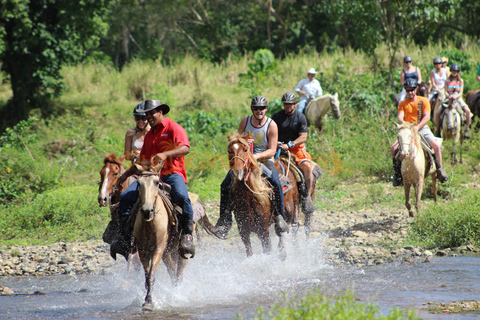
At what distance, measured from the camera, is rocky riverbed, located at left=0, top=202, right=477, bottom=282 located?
9.62 meters

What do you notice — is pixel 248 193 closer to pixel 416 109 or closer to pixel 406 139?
pixel 406 139

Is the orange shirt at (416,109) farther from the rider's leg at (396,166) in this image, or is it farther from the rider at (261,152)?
the rider at (261,152)

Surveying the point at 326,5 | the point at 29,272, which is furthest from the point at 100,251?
the point at 326,5

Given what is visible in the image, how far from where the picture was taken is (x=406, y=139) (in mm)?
10883

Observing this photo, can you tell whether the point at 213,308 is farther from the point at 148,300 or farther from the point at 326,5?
the point at 326,5

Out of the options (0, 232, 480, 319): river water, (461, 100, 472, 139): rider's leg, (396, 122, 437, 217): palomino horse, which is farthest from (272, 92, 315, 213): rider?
(461, 100, 472, 139): rider's leg

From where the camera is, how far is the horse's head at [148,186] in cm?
613

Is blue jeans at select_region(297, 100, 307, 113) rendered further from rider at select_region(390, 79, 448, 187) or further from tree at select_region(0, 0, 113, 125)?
tree at select_region(0, 0, 113, 125)

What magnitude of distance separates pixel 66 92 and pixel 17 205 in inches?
487

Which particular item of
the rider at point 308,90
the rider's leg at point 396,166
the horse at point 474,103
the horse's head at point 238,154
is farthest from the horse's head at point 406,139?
the horse at point 474,103

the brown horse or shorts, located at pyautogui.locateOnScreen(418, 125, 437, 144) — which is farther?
shorts, located at pyautogui.locateOnScreen(418, 125, 437, 144)

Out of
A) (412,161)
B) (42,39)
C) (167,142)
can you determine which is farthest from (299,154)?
(42,39)

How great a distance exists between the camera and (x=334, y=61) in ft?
77.7

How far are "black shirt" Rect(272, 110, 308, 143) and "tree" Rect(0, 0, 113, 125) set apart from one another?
533 inches
